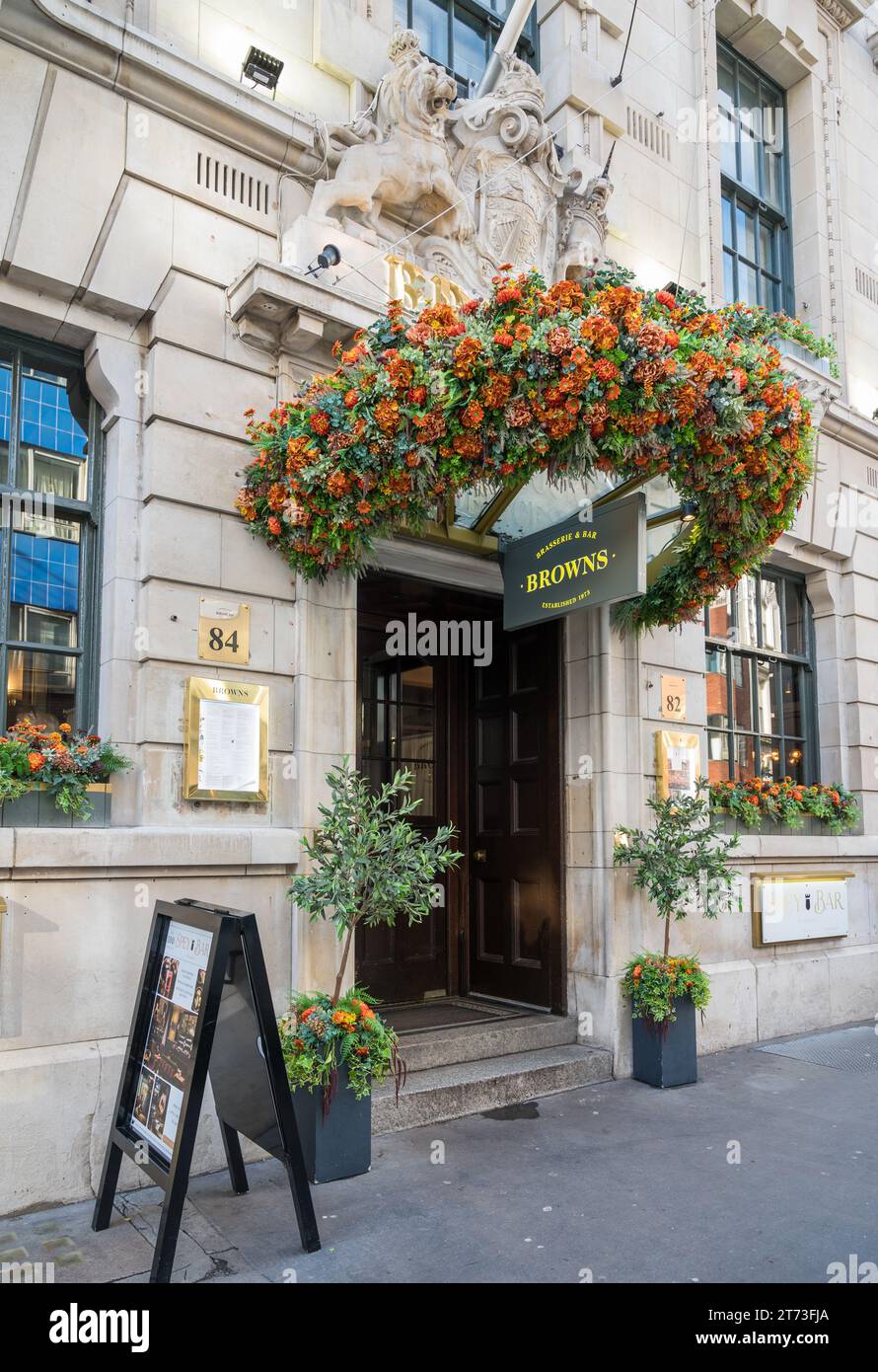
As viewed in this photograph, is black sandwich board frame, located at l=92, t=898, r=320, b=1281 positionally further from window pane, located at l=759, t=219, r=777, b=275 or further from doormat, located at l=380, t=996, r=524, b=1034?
window pane, located at l=759, t=219, r=777, b=275

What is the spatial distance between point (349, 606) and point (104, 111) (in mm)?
3247

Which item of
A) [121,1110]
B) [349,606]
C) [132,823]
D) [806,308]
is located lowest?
[121,1110]

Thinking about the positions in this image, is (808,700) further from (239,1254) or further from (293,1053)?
(239,1254)

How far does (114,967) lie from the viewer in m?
5.17

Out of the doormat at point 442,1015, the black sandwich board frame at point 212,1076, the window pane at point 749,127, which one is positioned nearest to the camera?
the black sandwich board frame at point 212,1076

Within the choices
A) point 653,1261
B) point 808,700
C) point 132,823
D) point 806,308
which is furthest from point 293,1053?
point 806,308

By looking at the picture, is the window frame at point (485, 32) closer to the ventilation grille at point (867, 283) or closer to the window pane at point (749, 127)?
the window pane at point (749, 127)

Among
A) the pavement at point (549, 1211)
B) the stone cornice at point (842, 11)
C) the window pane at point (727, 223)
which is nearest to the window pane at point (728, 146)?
the window pane at point (727, 223)

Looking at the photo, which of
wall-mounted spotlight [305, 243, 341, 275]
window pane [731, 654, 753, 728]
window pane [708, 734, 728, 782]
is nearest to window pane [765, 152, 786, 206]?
window pane [731, 654, 753, 728]

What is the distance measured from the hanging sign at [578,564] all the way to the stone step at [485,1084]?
120 inches

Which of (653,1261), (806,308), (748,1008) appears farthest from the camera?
(806,308)

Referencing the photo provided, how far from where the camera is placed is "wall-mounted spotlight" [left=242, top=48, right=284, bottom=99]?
6.47 meters

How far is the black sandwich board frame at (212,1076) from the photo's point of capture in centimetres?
388

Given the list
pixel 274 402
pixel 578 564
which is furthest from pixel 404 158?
pixel 578 564
